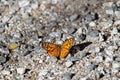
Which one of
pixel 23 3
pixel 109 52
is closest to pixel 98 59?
pixel 109 52

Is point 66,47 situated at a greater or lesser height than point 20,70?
greater

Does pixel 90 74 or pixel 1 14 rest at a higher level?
pixel 1 14

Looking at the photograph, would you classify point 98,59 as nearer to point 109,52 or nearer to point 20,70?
point 109,52

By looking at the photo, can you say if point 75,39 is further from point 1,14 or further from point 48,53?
point 1,14

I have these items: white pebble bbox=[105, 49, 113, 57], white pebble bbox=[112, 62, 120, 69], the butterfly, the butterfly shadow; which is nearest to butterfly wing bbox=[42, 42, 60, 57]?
the butterfly

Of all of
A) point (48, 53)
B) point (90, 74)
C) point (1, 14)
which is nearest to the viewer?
point (90, 74)

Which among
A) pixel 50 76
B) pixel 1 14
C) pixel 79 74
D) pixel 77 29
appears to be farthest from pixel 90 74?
pixel 1 14

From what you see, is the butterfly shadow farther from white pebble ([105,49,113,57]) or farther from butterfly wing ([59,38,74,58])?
white pebble ([105,49,113,57])

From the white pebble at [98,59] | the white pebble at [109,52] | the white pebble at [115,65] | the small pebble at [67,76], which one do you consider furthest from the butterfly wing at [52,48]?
the white pebble at [115,65]
